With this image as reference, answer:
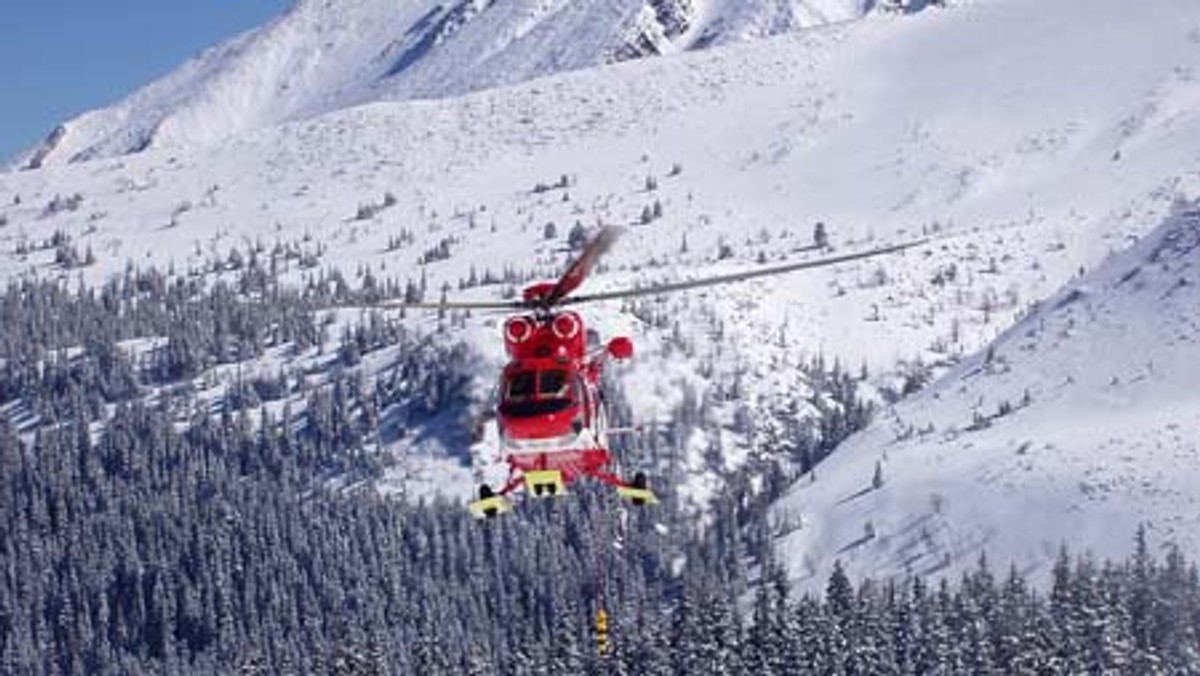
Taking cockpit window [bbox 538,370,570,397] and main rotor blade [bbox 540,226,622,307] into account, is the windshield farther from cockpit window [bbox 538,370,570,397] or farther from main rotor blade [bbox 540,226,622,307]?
main rotor blade [bbox 540,226,622,307]

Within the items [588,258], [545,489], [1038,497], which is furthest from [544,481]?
[1038,497]

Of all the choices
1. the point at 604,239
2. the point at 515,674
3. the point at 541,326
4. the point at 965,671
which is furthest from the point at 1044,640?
the point at 604,239

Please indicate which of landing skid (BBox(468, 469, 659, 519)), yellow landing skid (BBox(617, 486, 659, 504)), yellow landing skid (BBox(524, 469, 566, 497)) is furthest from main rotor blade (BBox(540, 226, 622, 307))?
yellow landing skid (BBox(617, 486, 659, 504))

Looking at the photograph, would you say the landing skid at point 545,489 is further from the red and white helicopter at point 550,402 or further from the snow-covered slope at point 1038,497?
the snow-covered slope at point 1038,497

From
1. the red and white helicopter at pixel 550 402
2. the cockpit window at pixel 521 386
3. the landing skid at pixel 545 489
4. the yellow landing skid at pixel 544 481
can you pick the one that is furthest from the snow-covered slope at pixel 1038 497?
the cockpit window at pixel 521 386

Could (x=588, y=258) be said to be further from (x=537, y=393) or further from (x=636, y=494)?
(x=636, y=494)
